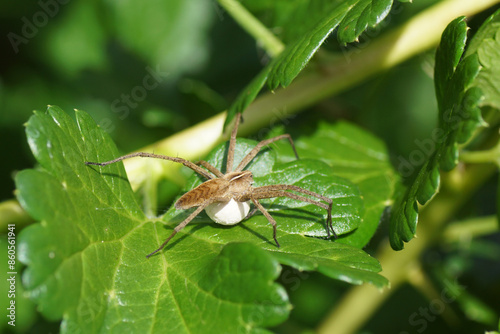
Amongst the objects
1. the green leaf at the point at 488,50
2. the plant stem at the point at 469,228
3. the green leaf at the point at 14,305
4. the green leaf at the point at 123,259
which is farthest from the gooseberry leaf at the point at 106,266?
the plant stem at the point at 469,228

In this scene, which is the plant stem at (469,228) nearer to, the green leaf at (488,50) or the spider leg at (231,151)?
the green leaf at (488,50)

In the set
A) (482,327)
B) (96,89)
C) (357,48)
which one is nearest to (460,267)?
(482,327)

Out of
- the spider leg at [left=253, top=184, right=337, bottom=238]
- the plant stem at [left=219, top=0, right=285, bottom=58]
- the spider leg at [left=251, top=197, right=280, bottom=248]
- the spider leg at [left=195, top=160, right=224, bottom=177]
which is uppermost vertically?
the plant stem at [left=219, top=0, right=285, bottom=58]

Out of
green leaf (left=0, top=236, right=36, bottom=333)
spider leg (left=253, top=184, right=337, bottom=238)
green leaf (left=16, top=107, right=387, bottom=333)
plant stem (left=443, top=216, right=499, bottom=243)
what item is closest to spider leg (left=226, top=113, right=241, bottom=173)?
spider leg (left=253, top=184, right=337, bottom=238)

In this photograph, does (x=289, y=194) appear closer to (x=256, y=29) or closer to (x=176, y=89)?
(x=256, y=29)

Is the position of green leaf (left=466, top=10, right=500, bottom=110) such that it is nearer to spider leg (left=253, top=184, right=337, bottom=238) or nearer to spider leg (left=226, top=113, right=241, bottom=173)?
spider leg (left=253, top=184, right=337, bottom=238)

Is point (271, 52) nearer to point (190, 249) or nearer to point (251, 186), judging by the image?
point (251, 186)
